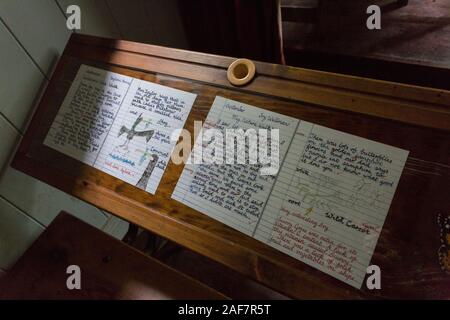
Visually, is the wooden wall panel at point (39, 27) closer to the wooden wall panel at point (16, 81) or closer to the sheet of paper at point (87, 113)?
the wooden wall panel at point (16, 81)

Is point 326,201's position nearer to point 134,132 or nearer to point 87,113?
point 134,132

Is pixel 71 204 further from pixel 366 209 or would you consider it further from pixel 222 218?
pixel 366 209

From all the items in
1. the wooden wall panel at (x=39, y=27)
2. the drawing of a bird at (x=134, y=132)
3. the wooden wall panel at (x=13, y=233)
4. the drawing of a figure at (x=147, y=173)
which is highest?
the wooden wall panel at (x=39, y=27)

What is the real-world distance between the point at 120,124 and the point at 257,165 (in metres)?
0.48

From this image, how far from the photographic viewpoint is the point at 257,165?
84 centimetres

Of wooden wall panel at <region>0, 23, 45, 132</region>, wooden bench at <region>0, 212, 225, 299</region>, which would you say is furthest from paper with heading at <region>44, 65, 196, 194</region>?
wooden bench at <region>0, 212, 225, 299</region>

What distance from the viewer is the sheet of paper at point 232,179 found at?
2.67 ft

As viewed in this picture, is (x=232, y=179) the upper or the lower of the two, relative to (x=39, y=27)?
lower

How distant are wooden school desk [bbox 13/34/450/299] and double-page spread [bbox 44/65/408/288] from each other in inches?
0.9

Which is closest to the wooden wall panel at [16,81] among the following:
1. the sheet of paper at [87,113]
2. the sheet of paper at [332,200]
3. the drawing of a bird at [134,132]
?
the sheet of paper at [87,113]

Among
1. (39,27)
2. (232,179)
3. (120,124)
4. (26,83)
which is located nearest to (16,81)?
(26,83)

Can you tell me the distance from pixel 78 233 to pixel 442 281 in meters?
1.15

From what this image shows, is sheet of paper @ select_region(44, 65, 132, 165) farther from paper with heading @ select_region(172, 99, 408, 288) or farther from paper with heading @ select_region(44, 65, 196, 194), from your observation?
paper with heading @ select_region(172, 99, 408, 288)

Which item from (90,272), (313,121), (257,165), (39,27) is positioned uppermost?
(39,27)
